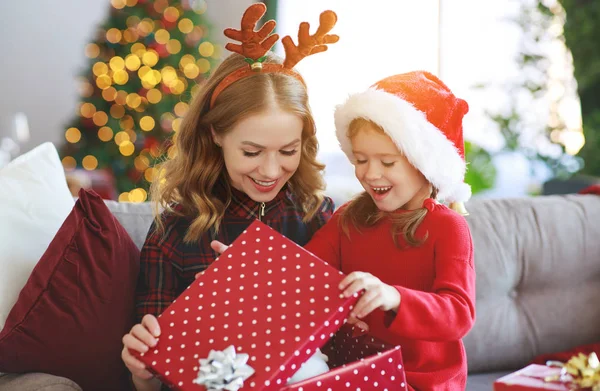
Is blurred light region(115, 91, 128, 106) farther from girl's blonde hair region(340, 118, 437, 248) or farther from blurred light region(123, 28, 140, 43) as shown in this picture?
girl's blonde hair region(340, 118, 437, 248)

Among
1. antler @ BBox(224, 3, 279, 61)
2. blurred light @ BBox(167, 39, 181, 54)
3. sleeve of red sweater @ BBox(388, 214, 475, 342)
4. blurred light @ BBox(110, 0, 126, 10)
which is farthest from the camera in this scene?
blurred light @ BBox(167, 39, 181, 54)

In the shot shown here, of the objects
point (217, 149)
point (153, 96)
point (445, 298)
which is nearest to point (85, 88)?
point (153, 96)

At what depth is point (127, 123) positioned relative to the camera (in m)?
4.90

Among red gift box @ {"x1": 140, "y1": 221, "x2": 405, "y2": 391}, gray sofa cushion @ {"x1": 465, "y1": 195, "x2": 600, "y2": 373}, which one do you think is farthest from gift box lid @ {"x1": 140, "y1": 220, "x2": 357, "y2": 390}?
gray sofa cushion @ {"x1": 465, "y1": 195, "x2": 600, "y2": 373}

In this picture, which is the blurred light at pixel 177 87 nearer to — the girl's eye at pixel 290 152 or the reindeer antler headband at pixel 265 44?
the reindeer antler headband at pixel 265 44

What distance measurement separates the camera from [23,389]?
1.37 m

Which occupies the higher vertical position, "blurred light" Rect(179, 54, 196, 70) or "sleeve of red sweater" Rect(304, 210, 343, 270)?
"blurred light" Rect(179, 54, 196, 70)

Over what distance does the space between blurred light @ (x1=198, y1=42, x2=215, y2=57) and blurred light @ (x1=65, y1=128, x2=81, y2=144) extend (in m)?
1.07

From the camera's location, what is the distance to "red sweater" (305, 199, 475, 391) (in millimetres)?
1320

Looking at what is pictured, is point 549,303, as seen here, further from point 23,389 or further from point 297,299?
point 23,389

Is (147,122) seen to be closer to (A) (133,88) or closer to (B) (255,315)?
(A) (133,88)

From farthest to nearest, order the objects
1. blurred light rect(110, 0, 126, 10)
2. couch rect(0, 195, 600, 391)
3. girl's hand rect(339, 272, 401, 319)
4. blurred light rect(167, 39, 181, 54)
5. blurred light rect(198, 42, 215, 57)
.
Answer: blurred light rect(198, 42, 215, 57)
blurred light rect(167, 39, 181, 54)
blurred light rect(110, 0, 126, 10)
couch rect(0, 195, 600, 391)
girl's hand rect(339, 272, 401, 319)

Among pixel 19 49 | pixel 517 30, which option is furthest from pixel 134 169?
pixel 517 30

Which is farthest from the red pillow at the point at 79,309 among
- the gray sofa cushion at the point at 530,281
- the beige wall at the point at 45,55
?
the beige wall at the point at 45,55
